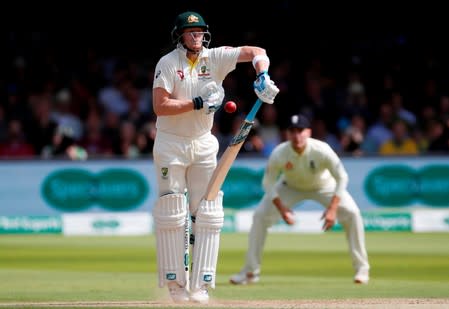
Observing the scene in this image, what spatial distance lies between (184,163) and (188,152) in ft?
0.23

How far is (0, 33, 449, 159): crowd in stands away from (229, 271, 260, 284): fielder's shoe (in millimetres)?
5558

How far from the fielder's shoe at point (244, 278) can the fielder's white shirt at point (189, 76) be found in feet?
7.24

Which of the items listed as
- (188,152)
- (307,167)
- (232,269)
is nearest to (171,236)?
(188,152)

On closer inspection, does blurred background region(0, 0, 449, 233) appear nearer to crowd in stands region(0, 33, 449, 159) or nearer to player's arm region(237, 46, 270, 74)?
crowd in stands region(0, 33, 449, 159)

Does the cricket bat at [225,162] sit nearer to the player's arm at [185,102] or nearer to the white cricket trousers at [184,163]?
the white cricket trousers at [184,163]

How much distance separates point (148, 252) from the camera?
11336 millimetres

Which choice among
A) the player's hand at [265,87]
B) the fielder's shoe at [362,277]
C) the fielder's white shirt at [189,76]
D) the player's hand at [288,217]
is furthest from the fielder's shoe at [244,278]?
the player's hand at [265,87]

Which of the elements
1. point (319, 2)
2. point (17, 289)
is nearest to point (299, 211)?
point (319, 2)

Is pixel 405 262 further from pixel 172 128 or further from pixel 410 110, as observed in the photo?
pixel 410 110

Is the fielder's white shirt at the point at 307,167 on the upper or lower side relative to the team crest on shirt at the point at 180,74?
upper

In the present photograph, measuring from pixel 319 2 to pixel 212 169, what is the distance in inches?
412

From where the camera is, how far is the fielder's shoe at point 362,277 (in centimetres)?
826

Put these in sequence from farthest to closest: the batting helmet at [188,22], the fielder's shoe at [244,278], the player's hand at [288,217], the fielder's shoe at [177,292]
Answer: the player's hand at [288,217] → the fielder's shoe at [244,278] → the fielder's shoe at [177,292] → the batting helmet at [188,22]

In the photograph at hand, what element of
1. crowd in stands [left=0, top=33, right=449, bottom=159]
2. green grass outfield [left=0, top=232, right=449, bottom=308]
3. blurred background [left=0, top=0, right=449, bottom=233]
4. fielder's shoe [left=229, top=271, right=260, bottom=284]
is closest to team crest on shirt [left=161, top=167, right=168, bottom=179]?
green grass outfield [left=0, top=232, right=449, bottom=308]
